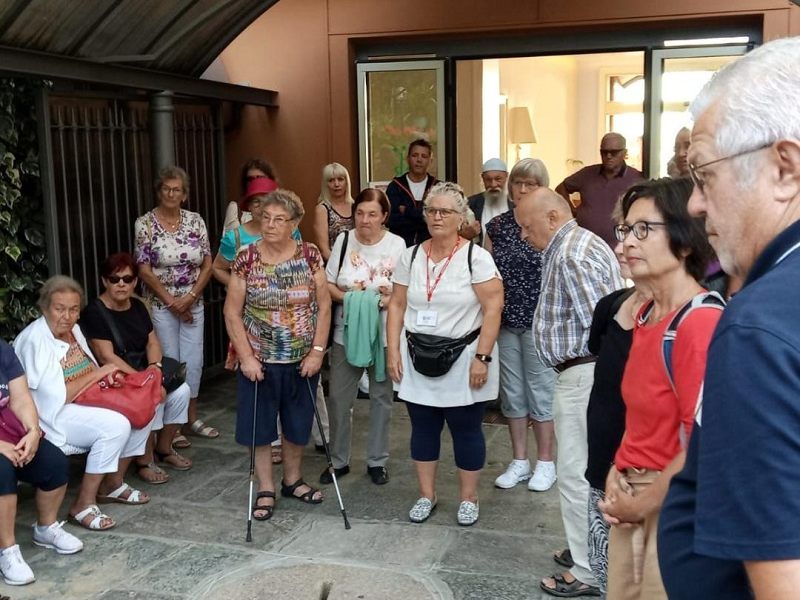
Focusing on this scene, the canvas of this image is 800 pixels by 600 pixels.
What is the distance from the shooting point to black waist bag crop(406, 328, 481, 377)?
4.37 metres

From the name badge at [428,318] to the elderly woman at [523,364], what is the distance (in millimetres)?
743

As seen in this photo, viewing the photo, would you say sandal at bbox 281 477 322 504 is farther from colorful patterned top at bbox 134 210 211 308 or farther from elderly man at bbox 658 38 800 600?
elderly man at bbox 658 38 800 600

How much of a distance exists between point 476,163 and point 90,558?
7.66 meters

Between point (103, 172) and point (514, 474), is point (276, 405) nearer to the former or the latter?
point (514, 474)

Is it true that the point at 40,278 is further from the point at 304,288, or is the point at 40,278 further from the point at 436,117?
the point at 436,117

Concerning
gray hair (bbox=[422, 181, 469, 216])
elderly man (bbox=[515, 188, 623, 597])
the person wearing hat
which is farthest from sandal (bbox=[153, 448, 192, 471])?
elderly man (bbox=[515, 188, 623, 597])

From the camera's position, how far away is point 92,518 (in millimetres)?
4551

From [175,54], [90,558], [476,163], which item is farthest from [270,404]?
[476,163]

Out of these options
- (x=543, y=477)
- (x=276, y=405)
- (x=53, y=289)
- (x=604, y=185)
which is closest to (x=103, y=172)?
(x=53, y=289)

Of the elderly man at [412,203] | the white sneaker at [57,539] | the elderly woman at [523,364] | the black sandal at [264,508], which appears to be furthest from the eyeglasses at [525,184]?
the white sneaker at [57,539]

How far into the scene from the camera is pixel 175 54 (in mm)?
6199

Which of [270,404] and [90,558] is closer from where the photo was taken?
[90,558]

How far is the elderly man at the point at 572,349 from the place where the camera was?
356cm

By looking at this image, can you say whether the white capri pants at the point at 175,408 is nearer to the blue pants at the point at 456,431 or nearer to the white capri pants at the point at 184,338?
the white capri pants at the point at 184,338
